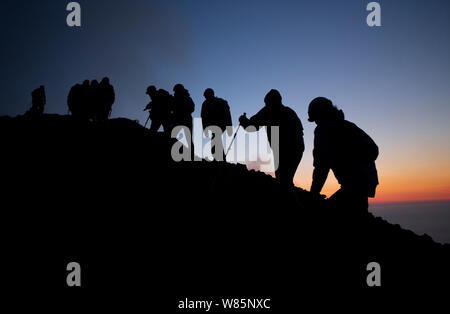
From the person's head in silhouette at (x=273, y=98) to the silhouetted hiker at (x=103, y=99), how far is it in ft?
46.4

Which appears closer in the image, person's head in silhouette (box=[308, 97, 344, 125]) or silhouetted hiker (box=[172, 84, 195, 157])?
person's head in silhouette (box=[308, 97, 344, 125])

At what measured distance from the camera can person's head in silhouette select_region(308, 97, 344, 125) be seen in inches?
147

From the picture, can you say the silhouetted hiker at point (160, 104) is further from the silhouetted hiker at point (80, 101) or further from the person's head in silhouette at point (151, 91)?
the silhouetted hiker at point (80, 101)

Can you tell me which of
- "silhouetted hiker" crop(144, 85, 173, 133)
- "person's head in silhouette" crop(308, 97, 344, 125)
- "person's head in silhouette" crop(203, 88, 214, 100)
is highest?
"silhouetted hiker" crop(144, 85, 173, 133)

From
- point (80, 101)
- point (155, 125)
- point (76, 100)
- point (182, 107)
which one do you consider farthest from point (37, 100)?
point (182, 107)

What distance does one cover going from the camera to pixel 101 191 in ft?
23.6

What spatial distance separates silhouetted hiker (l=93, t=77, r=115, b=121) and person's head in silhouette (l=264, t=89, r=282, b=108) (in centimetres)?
1414

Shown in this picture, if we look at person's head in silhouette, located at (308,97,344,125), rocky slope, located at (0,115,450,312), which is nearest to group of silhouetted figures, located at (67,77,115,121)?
rocky slope, located at (0,115,450,312)

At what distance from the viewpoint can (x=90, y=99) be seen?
616 inches

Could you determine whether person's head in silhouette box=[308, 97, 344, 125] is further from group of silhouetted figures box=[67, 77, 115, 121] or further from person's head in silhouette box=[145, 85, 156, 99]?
group of silhouetted figures box=[67, 77, 115, 121]

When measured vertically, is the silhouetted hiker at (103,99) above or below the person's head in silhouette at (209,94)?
above

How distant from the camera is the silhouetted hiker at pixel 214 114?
303 inches

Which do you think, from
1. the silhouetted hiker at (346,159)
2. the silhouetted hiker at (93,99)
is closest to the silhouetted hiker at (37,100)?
the silhouetted hiker at (93,99)

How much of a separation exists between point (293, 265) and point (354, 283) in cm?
104
